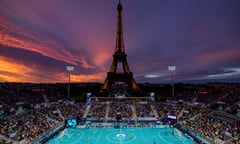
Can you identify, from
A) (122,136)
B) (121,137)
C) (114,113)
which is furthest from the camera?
(114,113)

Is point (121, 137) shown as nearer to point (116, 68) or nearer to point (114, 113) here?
point (114, 113)

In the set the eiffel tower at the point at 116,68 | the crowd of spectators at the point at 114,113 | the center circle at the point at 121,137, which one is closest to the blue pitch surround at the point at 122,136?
the center circle at the point at 121,137

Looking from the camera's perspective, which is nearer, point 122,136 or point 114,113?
point 122,136

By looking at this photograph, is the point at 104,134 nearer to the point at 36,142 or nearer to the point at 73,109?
the point at 36,142

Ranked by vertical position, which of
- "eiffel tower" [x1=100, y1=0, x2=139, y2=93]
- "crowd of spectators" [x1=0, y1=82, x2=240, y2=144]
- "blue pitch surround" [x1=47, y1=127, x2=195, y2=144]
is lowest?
"blue pitch surround" [x1=47, y1=127, x2=195, y2=144]

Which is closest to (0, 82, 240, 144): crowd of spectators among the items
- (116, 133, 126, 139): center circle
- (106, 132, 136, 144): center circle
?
(106, 132, 136, 144): center circle

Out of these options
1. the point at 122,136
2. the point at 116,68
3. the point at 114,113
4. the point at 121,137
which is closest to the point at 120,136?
the point at 122,136

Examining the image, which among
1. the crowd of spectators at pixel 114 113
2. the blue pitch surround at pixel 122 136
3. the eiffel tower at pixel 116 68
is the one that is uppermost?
the eiffel tower at pixel 116 68

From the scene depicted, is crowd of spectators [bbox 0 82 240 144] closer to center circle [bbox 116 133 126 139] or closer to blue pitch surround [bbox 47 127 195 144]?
blue pitch surround [bbox 47 127 195 144]

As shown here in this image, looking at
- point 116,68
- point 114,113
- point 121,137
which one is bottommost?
point 121,137

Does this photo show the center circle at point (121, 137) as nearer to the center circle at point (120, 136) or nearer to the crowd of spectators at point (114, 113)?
the center circle at point (120, 136)

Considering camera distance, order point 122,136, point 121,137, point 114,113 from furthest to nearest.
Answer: point 114,113 < point 122,136 < point 121,137

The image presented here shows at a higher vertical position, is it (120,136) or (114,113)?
(114,113)
